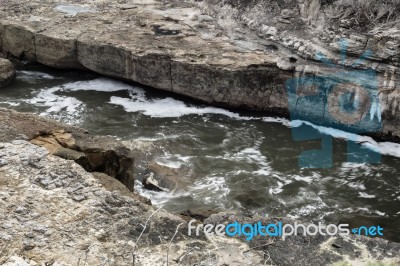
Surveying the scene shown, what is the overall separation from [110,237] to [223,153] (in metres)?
3.86

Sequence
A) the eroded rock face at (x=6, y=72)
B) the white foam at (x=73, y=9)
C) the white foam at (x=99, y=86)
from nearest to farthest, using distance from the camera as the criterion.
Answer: the eroded rock face at (x=6, y=72) < the white foam at (x=99, y=86) < the white foam at (x=73, y=9)

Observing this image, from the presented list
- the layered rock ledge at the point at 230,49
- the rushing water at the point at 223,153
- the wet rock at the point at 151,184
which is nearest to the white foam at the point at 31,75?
the rushing water at the point at 223,153

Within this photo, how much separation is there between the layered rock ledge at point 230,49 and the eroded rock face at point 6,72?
0.66m

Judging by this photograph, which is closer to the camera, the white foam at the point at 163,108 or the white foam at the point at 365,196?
the white foam at the point at 365,196

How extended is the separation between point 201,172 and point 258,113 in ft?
7.15

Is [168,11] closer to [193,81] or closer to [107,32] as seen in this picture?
[107,32]

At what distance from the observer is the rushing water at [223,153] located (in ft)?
20.3

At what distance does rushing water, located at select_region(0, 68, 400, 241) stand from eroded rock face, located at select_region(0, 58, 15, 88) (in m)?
0.21

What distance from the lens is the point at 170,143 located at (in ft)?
25.2

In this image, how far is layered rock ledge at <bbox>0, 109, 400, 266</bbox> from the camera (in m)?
3.56

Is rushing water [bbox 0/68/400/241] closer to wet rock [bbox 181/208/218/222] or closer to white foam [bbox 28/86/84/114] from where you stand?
white foam [bbox 28/86/84/114]

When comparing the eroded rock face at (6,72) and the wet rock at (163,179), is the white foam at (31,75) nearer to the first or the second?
the eroded rock face at (6,72)

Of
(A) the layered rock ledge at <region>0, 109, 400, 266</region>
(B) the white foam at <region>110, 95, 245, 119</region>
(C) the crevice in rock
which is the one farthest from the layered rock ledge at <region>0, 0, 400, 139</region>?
(A) the layered rock ledge at <region>0, 109, 400, 266</region>

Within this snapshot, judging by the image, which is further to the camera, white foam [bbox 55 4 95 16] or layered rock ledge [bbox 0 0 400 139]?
white foam [bbox 55 4 95 16]
